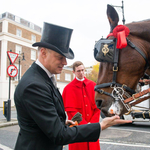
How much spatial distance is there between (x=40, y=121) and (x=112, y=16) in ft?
5.16

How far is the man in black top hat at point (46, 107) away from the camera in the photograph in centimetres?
132

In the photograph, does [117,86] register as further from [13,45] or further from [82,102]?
[13,45]

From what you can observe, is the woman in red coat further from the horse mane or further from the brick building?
the brick building

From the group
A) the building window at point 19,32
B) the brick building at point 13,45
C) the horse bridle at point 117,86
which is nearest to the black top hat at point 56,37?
the horse bridle at point 117,86

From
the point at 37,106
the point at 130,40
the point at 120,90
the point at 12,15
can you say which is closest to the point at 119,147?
the point at 120,90

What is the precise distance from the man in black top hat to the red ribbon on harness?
61cm

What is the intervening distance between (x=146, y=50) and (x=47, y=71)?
49.7 inches

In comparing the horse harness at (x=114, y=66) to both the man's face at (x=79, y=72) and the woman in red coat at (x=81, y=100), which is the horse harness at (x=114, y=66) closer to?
the woman in red coat at (x=81, y=100)

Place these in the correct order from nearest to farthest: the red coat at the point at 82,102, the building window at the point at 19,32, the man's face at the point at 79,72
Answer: the red coat at the point at 82,102, the man's face at the point at 79,72, the building window at the point at 19,32

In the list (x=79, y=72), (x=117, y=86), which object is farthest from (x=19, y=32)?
(x=117, y=86)

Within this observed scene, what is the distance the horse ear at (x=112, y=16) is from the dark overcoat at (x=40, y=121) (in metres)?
1.19

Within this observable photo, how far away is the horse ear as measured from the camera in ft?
6.50

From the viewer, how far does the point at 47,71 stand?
5.47ft

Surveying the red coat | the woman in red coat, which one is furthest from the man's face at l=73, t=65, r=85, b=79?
the red coat
